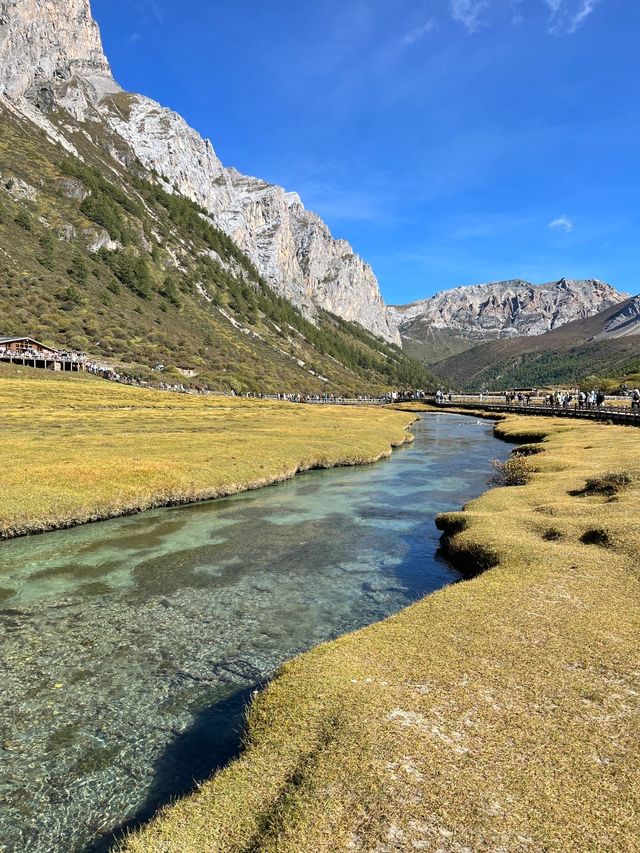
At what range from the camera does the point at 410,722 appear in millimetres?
9102

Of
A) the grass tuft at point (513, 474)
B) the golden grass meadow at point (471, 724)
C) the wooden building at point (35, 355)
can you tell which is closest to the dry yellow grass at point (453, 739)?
the golden grass meadow at point (471, 724)

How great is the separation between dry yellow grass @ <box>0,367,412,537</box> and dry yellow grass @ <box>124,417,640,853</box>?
21.7m

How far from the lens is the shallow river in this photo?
10.1m

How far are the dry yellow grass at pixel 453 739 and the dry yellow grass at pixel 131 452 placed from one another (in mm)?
21708

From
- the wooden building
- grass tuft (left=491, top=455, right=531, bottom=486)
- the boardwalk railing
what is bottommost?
grass tuft (left=491, top=455, right=531, bottom=486)

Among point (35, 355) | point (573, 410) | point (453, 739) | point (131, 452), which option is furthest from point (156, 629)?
point (35, 355)

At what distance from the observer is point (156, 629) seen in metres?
16.4

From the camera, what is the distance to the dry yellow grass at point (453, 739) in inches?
267

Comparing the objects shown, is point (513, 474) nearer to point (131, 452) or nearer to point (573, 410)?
point (131, 452)

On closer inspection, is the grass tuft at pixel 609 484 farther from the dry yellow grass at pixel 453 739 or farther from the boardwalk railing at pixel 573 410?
the boardwalk railing at pixel 573 410

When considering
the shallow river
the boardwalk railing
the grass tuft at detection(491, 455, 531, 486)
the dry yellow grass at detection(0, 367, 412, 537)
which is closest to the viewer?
the shallow river

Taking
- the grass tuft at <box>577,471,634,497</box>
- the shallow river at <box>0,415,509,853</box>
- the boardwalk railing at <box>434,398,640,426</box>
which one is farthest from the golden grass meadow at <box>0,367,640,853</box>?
the boardwalk railing at <box>434,398,640,426</box>

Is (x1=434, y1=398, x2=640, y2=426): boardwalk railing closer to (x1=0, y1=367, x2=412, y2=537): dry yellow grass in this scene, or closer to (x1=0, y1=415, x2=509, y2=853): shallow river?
(x1=0, y1=367, x2=412, y2=537): dry yellow grass

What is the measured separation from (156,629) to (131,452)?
28.4 meters
